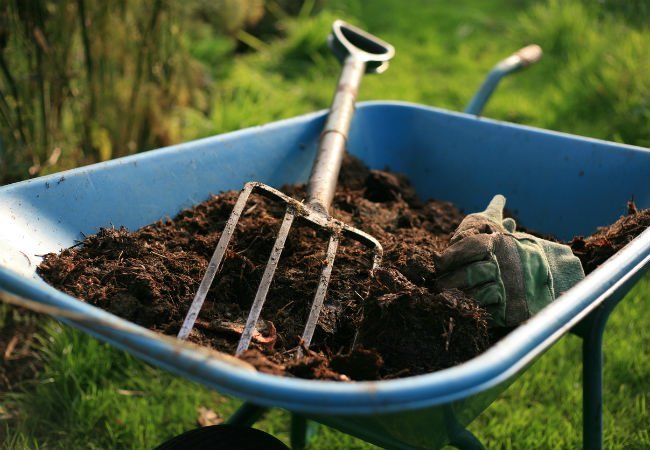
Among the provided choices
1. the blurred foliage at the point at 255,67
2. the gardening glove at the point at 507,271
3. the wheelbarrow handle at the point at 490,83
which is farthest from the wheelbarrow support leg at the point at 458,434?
the blurred foliage at the point at 255,67

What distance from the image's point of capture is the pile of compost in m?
1.18

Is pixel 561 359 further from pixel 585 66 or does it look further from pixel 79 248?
pixel 585 66

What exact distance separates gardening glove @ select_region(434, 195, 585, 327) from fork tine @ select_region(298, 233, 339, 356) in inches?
8.0

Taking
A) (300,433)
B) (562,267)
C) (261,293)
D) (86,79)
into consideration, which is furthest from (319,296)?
(86,79)

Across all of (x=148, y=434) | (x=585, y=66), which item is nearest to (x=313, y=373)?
(x=148, y=434)

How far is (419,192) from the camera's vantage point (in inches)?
85.5

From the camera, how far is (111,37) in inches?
97.9

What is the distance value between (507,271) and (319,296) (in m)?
0.36

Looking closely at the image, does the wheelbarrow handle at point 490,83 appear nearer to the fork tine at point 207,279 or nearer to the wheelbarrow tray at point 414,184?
the wheelbarrow tray at point 414,184

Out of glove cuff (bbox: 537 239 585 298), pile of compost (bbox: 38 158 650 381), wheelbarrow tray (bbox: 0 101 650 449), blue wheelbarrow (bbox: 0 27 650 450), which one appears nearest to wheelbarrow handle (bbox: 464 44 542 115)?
blue wheelbarrow (bbox: 0 27 650 450)

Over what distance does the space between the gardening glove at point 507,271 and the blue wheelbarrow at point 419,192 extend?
0.12m

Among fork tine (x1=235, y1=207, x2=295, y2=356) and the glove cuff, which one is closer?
fork tine (x1=235, y1=207, x2=295, y2=356)

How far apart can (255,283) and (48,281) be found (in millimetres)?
375

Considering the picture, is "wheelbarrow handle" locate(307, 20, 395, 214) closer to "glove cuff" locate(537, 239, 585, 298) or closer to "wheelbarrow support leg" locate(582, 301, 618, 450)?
"glove cuff" locate(537, 239, 585, 298)
